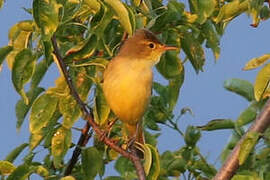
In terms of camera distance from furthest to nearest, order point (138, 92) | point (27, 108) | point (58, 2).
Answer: point (138, 92)
point (27, 108)
point (58, 2)

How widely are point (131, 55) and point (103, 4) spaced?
1.16 metres

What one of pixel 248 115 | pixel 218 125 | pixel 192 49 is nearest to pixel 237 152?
pixel 248 115

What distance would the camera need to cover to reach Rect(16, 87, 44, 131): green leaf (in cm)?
318

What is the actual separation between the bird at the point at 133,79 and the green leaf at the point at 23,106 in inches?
15.7

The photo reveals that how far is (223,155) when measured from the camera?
340 centimetres

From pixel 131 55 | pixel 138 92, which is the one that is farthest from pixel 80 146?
pixel 131 55

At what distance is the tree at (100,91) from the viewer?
2.76m

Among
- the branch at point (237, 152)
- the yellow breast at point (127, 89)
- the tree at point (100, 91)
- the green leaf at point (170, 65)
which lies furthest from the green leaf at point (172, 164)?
the branch at point (237, 152)

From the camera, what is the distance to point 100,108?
10.4 ft

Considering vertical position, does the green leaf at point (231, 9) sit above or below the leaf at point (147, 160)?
above

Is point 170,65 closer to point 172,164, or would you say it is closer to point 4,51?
point 172,164

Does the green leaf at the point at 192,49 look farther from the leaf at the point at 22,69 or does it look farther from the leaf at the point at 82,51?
the leaf at the point at 22,69

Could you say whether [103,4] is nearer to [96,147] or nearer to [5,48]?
[5,48]

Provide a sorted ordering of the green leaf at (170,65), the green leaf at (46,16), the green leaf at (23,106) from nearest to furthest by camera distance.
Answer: the green leaf at (46,16) → the green leaf at (23,106) → the green leaf at (170,65)
